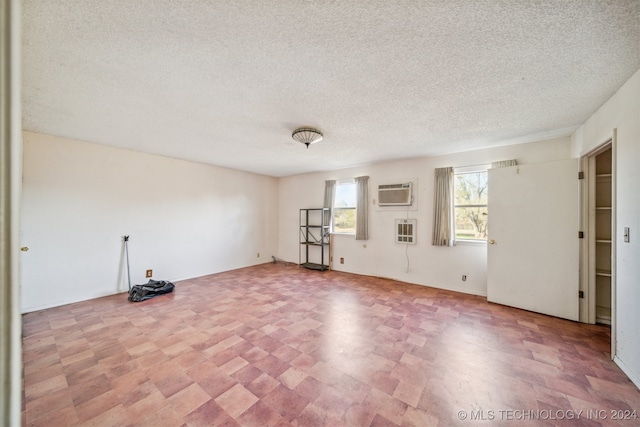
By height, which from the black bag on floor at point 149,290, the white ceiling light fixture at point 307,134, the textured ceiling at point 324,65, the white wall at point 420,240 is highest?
the textured ceiling at point 324,65

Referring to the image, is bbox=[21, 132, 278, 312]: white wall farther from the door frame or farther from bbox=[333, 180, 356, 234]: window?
the door frame

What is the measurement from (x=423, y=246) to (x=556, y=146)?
7.55ft

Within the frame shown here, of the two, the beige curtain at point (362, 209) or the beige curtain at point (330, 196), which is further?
the beige curtain at point (330, 196)

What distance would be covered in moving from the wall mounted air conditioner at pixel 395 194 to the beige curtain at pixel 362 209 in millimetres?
300

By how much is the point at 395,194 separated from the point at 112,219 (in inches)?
190

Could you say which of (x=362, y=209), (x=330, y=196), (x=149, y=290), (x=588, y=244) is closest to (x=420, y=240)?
(x=362, y=209)

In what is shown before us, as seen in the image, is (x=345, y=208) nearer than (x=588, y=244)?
No

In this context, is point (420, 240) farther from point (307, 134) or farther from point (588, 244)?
point (307, 134)

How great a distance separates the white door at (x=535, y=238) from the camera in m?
2.97

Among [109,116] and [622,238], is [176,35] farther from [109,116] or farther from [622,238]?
[622,238]

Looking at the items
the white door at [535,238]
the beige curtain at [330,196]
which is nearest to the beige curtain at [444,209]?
the white door at [535,238]

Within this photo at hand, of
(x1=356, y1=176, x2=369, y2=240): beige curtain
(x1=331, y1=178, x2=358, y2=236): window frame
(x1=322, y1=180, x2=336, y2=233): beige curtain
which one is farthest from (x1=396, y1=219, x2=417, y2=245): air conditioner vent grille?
(x1=322, y1=180, x2=336, y2=233): beige curtain

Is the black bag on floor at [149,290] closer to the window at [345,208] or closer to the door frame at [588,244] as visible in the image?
the window at [345,208]

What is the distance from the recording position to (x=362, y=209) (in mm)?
5047
